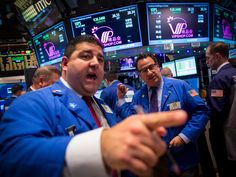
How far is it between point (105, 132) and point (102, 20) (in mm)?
2989

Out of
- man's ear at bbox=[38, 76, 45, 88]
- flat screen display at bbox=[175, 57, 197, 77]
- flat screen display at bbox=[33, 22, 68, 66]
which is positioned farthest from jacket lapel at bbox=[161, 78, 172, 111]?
flat screen display at bbox=[175, 57, 197, 77]

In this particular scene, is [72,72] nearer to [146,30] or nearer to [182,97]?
[182,97]

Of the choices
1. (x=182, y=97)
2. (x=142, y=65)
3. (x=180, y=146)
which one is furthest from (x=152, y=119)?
(x=142, y=65)

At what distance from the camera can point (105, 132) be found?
2.15ft

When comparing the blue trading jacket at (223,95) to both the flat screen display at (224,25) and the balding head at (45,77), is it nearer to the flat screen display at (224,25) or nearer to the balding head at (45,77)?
the flat screen display at (224,25)

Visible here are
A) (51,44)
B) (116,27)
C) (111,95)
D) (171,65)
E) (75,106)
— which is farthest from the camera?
(171,65)

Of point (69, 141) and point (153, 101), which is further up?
point (69, 141)

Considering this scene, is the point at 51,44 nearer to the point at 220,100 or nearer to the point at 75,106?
→ the point at 220,100

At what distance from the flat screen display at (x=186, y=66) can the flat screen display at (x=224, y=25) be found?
27.6 inches

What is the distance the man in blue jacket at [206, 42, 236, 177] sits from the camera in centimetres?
283

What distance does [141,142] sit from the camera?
1.81 ft

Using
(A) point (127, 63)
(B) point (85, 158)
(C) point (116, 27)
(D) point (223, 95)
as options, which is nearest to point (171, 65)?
(A) point (127, 63)

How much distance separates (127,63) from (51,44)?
140 cm

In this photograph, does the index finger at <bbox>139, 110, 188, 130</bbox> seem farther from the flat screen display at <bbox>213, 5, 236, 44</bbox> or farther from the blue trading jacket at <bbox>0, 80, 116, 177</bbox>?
the flat screen display at <bbox>213, 5, 236, 44</bbox>
